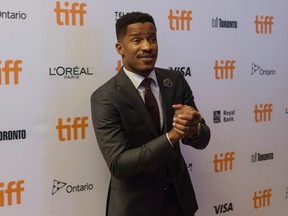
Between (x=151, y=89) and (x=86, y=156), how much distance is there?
1.57ft

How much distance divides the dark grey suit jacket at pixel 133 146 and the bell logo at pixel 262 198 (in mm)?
919

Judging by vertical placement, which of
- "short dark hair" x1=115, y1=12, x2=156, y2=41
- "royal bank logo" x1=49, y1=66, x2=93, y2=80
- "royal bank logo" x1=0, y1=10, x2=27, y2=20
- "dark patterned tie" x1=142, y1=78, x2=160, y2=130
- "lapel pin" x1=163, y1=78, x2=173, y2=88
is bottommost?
"dark patterned tie" x1=142, y1=78, x2=160, y2=130

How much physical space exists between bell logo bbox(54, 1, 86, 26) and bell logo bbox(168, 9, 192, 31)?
0.46m

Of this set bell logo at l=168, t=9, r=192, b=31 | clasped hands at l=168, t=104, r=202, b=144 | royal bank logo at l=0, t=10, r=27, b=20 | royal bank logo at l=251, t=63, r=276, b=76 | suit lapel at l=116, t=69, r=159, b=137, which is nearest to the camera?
clasped hands at l=168, t=104, r=202, b=144

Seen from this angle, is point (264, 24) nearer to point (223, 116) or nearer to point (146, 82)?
point (223, 116)

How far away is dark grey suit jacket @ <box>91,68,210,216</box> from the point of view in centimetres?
127

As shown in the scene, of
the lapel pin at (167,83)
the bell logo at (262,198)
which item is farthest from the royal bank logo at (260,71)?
the lapel pin at (167,83)

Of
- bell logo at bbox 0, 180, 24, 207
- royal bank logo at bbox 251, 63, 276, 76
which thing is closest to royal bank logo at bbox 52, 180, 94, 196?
bell logo at bbox 0, 180, 24, 207

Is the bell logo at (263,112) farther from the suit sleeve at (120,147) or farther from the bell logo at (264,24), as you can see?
the suit sleeve at (120,147)

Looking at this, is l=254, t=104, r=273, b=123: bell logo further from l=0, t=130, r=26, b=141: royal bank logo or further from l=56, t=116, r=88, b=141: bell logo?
l=0, t=130, r=26, b=141: royal bank logo

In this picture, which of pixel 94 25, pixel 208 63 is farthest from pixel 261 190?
pixel 94 25

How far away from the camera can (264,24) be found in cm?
213

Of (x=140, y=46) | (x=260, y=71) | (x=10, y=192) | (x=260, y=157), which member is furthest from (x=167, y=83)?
(x=260, y=157)

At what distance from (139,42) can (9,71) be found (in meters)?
0.56
